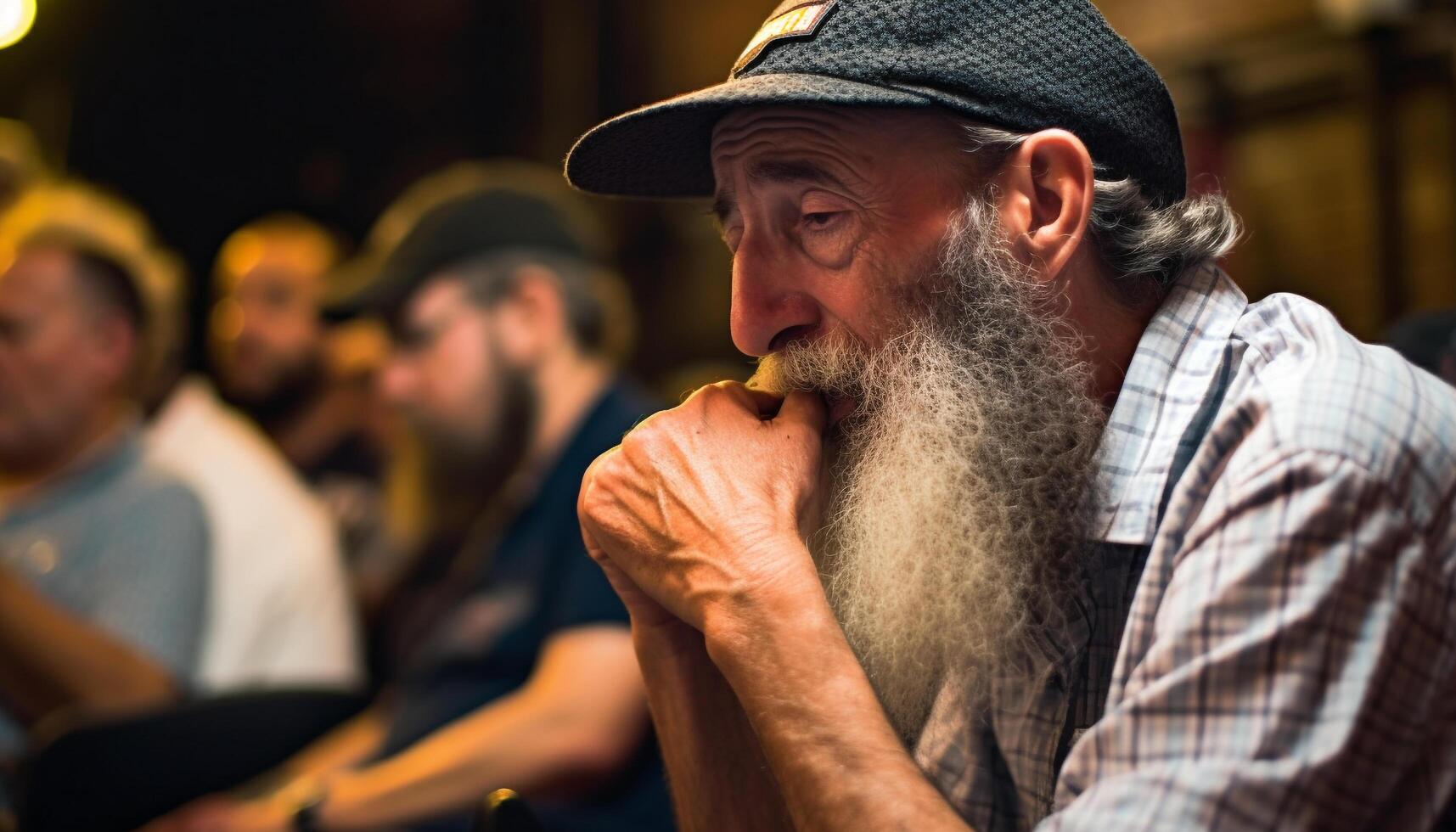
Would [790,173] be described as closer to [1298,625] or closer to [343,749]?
[1298,625]

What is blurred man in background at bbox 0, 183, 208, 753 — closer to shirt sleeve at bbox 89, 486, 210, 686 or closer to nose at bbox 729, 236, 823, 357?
shirt sleeve at bbox 89, 486, 210, 686

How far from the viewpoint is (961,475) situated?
1478 mm

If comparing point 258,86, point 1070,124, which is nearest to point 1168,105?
point 1070,124

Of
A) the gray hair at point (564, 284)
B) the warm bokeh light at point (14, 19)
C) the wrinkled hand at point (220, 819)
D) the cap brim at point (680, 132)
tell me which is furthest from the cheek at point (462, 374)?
the warm bokeh light at point (14, 19)

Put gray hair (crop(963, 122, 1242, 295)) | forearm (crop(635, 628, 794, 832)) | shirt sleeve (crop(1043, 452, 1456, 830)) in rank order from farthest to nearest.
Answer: forearm (crop(635, 628, 794, 832)), gray hair (crop(963, 122, 1242, 295)), shirt sleeve (crop(1043, 452, 1456, 830))

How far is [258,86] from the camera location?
6008 mm

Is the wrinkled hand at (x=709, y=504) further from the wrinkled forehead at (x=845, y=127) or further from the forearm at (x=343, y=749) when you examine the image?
the forearm at (x=343, y=749)

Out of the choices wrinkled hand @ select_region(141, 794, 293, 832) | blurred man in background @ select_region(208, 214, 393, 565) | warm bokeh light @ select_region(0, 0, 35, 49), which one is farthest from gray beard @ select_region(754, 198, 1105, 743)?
warm bokeh light @ select_region(0, 0, 35, 49)

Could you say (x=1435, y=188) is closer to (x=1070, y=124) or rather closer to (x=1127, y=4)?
(x=1127, y=4)

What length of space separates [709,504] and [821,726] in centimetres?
30

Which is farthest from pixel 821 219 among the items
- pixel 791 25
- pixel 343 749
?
pixel 343 749

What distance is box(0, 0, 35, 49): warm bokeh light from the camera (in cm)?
590

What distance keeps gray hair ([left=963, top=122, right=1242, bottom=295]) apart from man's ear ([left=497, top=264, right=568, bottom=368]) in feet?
6.25

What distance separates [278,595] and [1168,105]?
2.61 meters
